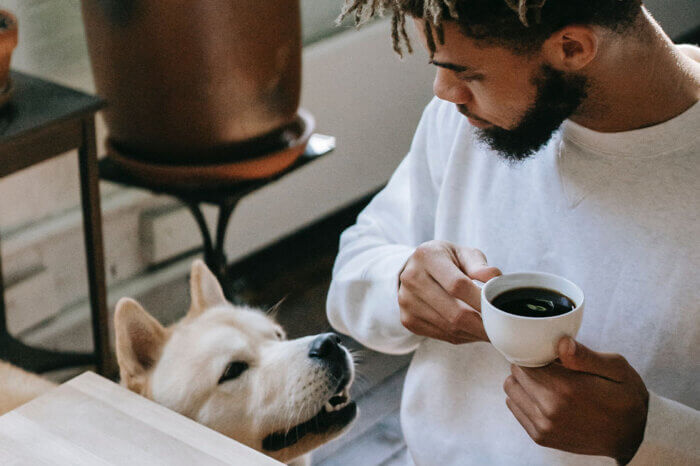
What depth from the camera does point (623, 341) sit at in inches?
41.9

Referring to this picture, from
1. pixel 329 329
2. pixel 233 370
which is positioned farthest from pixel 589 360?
pixel 329 329

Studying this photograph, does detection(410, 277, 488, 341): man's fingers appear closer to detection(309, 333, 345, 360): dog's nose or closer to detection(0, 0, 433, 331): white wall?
detection(309, 333, 345, 360): dog's nose

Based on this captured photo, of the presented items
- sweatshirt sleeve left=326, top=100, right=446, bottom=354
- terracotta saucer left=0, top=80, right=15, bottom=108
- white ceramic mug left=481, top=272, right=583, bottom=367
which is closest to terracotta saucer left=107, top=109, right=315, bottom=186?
terracotta saucer left=0, top=80, right=15, bottom=108

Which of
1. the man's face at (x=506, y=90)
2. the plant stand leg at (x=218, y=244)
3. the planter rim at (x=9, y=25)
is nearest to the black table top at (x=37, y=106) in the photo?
the planter rim at (x=9, y=25)

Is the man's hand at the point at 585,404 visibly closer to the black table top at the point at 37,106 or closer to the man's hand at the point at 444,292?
the man's hand at the point at 444,292

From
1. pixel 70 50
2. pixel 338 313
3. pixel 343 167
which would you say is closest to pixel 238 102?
pixel 338 313

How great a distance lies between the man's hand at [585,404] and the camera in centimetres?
91

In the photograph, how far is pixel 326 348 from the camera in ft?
3.38

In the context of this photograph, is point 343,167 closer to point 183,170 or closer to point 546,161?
point 183,170

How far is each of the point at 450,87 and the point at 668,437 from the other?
0.45 meters

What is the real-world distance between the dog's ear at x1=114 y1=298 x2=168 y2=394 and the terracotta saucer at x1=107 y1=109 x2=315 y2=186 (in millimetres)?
627

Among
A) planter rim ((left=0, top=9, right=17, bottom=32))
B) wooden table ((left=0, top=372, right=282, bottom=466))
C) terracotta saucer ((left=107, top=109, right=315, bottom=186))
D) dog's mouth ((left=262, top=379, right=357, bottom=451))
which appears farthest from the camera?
terracotta saucer ((left=107, top=109, right=315, bottom=186))

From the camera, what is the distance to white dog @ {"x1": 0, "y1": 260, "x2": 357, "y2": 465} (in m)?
0.95

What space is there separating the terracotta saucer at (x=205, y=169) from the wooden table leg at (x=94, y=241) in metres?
0.07
